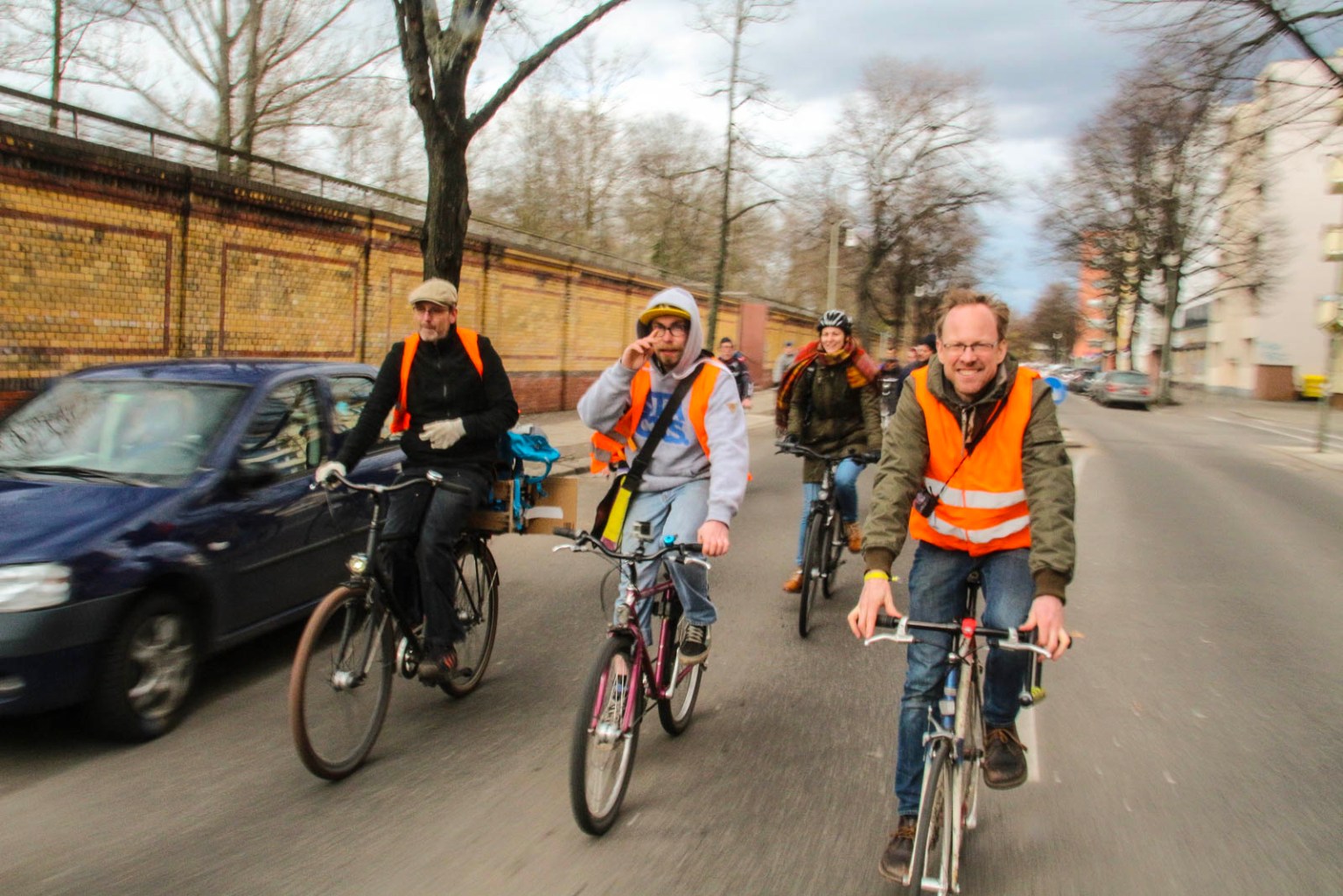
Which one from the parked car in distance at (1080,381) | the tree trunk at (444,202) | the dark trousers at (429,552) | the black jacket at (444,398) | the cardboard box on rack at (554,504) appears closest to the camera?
the dark trousers at (429,552)

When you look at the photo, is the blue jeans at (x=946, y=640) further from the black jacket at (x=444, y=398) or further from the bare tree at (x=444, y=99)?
the bare tree at (x=444, y=99)

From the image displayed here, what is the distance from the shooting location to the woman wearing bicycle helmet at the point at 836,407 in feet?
23.5

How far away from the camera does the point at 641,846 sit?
139 inches

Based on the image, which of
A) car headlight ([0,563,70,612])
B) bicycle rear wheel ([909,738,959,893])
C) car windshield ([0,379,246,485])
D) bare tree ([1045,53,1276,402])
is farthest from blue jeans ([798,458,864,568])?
bare tree ([1045,53,1276,402])

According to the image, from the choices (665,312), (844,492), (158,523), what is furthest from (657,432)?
(844,492)

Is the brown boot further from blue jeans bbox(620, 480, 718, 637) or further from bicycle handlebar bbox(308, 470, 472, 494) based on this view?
bicycle handlebar bbox(308, 470, 472, 494)

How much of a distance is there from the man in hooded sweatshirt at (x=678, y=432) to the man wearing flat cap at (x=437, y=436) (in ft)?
2.28

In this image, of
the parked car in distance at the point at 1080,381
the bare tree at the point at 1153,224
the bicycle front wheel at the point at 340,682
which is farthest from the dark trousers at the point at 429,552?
the parked car in distance at the point at 1080,381

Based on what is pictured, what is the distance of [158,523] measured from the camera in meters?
4.41

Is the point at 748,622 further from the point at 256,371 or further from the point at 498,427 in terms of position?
the point at 256,371

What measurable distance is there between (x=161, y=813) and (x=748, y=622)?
3.80 meters

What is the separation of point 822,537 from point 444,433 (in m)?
3.03

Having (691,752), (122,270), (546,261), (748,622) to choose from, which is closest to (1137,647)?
(748,622)

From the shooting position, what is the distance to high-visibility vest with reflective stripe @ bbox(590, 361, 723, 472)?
4281 millimetres
